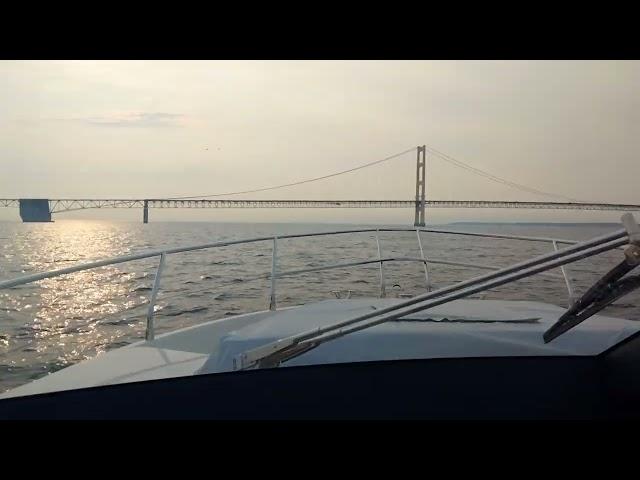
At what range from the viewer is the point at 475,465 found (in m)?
1.28

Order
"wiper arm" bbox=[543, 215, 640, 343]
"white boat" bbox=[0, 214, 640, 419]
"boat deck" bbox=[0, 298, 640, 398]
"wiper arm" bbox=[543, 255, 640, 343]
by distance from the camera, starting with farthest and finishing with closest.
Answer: "boat deck" bbox=[0, 298, 640, 398] → "white boat" bbox=[0, 214, 640, 419] → "wiper arm" bbox=[543, 255, 640, 343] → "wiper arm" bbox=[543, 215, 640, 343]

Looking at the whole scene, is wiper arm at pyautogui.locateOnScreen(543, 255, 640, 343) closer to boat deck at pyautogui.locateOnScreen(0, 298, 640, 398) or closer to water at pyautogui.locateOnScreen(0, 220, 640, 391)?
boat deck at pyautogui.locateOnScreen(0, 298, 640, 398)

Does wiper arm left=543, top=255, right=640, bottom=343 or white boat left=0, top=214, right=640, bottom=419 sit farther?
white boat left=0, top=214, right=640, bottom=419

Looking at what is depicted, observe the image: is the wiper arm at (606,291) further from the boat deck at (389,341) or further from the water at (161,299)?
the water at (161,299)

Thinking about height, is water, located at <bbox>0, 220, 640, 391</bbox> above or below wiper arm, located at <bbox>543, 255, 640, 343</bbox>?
below

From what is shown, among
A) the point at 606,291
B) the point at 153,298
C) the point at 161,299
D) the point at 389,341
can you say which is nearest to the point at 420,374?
the point at 389,341

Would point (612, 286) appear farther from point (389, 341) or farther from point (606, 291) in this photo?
point (389, 341)

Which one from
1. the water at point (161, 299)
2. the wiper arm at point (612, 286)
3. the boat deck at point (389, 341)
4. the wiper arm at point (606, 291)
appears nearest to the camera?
the wiper arm at point (612, 286)

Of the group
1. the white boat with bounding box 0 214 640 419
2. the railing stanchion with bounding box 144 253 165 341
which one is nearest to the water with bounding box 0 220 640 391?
the railing stanchion with bounding box 144 253 165 341

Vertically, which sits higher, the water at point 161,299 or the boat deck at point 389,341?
the boat deck at point 389,341

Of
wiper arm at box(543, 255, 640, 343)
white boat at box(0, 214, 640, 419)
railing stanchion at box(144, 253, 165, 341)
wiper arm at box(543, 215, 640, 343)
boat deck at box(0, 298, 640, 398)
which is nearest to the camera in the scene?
wiper arm at box(543, 215, 640, 343)

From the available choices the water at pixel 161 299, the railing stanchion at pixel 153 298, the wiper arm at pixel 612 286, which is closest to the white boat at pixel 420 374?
the wiper arm at pixel 612 286
